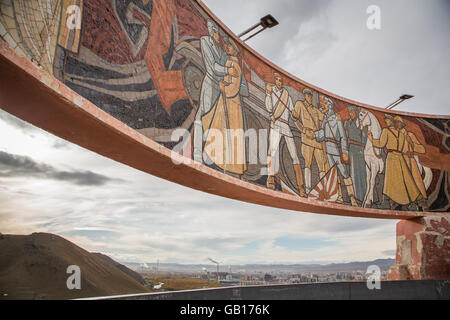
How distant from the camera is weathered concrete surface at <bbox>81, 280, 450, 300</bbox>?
346cm

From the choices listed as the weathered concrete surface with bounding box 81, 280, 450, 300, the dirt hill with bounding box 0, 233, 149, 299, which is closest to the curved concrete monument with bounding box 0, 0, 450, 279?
the weathered concrete surface with bounding box 81, 280, 450, 300

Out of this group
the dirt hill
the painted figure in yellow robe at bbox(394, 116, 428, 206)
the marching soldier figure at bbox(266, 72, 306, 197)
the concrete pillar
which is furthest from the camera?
the painted figure in yellow robe at bbox(394, 116, 428, 206)

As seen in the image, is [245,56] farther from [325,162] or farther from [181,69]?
[325,162]

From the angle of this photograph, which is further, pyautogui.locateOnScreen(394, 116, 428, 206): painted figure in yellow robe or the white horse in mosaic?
pyautogui.locateOnScreen(394, 116, 428, 206): painted figure in yellow robe

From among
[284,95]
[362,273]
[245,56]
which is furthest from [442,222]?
[245,56]

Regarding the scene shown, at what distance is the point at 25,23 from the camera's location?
10.1ft

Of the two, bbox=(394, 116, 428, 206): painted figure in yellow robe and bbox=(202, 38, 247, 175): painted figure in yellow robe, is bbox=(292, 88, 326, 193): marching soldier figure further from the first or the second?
bbox=(394, 116, 428, 206): painted figure in yellow robe

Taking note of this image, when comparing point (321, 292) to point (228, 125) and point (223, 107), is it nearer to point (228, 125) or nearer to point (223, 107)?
point (228, 125)

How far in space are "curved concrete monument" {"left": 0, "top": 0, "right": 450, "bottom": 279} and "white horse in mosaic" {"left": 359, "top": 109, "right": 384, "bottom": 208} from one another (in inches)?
1.5

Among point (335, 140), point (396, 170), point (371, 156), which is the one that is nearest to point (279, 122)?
point (335, 140)

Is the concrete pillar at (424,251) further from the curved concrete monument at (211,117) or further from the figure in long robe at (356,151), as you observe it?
the figure in long robe at (356,151)

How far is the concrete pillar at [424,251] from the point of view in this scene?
328 inches

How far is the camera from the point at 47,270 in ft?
15.9

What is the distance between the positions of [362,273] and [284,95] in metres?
4.77
